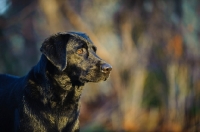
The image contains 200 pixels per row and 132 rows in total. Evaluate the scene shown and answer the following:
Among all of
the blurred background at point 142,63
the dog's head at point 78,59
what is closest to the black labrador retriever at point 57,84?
the dog's head at point 78,59

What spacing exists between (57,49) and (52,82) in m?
0.36

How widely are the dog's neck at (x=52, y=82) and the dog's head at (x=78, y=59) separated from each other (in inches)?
3.5

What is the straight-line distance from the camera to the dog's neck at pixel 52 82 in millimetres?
5715

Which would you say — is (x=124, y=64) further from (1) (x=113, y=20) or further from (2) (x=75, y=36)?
(2) (x=75, y=36)

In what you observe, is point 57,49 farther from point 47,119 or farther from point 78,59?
point 47,119

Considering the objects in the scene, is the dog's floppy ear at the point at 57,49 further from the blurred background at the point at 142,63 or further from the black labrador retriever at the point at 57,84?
the blurred background at the point at 142,63

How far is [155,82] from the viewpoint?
589 inches

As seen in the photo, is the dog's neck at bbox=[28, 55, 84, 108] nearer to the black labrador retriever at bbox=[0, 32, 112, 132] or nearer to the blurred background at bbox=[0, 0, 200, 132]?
the black labrador retriever at bbox=[0, 32, 112, 132]

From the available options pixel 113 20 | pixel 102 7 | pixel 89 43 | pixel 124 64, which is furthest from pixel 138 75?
pixel 89 43

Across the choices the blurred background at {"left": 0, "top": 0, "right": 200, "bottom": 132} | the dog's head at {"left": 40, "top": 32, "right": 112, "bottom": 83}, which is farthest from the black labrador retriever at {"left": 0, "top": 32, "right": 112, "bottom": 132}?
the blurred background at {"left": 0, "top": 0, "right": 200, "bottom": 132}

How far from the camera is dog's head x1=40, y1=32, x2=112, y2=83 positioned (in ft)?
18.8

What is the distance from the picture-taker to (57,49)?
5684mm

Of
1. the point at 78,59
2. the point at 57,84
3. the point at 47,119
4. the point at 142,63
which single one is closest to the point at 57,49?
the point at 78,59

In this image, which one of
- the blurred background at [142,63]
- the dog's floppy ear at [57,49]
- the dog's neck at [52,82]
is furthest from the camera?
the blurred background at [142,63]
